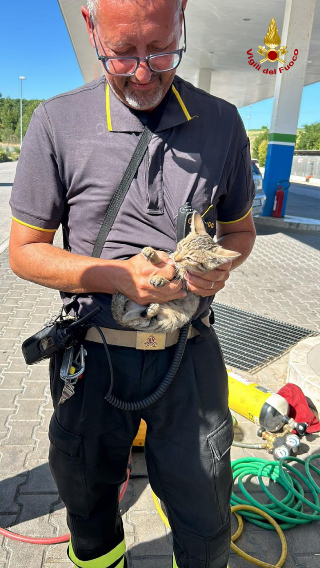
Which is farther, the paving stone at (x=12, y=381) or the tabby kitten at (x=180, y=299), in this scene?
the paving stone at (x=12, y=381)

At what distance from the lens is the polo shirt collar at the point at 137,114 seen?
178 centimetres

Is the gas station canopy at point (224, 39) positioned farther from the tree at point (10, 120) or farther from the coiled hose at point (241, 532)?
the tree at point (10, 120)

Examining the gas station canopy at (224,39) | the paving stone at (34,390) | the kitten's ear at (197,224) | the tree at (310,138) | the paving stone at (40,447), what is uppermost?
the gas station canopy at (224,39)

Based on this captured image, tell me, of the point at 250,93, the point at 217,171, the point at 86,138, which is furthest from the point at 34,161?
the point at 250,93

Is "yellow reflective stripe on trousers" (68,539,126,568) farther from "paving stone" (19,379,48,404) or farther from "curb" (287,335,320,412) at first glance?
"curb" (287,335,320,412)

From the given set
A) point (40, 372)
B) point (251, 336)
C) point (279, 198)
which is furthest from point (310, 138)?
point (40, 372)

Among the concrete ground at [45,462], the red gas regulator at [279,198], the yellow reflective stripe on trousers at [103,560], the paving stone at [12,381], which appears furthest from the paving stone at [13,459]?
the red gas regulator at [279,198]

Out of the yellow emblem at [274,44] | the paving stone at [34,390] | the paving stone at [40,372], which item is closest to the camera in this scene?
the paving stone at [34,390]

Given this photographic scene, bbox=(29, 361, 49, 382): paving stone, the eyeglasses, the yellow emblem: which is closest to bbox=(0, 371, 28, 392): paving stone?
bbox=(29, 361, 49, 382): paving stone

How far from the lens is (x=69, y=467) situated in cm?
188

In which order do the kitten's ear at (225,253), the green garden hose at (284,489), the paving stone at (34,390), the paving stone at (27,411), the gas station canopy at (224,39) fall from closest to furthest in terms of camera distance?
1. the kitten's ear at (225,253)
2. the green garden hose at (284,489)
3. the paving stone at (27,411)
4. the paving stone at (34,390)
5. the gas station canopy at (224,39)

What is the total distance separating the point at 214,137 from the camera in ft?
6.09

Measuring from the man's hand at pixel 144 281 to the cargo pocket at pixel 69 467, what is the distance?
2.15 feet

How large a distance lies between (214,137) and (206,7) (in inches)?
579
